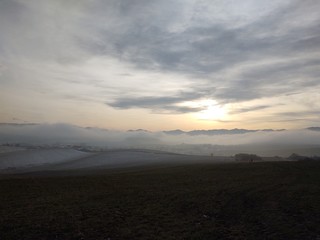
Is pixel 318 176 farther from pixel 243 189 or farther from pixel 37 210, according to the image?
pixel 37 210

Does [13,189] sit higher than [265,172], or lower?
lower

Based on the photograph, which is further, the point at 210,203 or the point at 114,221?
the point at 210,203

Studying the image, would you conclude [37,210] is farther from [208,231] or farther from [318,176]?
[318,176]

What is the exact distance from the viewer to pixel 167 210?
95.3 feet

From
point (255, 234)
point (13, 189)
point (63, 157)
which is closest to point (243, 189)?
point (255, 234)

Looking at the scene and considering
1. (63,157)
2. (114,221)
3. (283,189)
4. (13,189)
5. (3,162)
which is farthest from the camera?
(63,157)

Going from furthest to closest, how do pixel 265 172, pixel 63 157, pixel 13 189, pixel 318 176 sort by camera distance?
pixel 63 157 < pixel 265 172 < pixel 318 176 < pixel 13 189

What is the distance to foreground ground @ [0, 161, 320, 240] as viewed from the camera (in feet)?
74.3

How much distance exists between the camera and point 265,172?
5253 cm

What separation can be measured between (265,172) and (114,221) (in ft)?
117

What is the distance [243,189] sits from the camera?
3744cm

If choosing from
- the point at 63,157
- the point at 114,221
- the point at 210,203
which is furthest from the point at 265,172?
the point at 63,157

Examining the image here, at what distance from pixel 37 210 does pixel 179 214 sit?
46.7 ft

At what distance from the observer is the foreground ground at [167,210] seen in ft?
74.3
